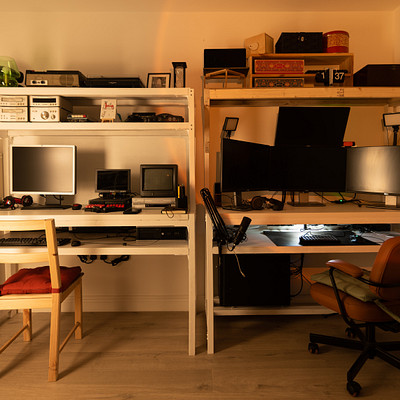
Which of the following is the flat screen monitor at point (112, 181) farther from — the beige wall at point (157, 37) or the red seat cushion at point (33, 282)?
the beige wall at point (157, 37)

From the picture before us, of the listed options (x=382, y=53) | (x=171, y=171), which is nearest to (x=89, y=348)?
(x=171, y=171)

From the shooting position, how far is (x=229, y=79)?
2707 mm

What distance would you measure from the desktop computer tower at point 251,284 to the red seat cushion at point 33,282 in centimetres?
105

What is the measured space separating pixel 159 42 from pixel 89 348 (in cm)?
238

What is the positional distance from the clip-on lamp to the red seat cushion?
2515mm

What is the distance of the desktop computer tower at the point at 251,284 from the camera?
7.98 feet

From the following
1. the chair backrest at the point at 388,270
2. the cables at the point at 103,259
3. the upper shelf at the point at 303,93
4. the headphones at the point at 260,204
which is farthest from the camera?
the cables at the point at 103,259

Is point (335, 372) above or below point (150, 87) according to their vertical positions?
below

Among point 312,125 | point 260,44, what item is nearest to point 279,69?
point 260,44

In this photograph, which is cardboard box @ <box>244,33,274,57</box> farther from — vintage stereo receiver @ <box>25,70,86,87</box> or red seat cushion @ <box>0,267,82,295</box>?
red seat cushion @ <box>0,267,82,295</box>

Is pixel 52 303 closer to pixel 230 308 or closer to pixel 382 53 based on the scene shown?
pixel 230 308

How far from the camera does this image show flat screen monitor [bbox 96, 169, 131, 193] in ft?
8.29

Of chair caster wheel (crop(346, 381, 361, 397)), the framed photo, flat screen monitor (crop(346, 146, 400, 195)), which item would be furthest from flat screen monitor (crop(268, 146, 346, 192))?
chair caster wheel (crop(346, 381, 361, 397))

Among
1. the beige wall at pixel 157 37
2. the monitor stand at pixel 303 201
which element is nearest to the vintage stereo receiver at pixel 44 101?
the beige wall at pixel 157 37
